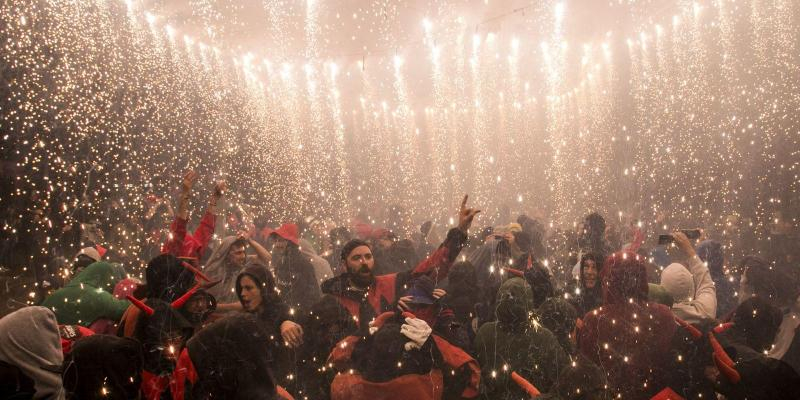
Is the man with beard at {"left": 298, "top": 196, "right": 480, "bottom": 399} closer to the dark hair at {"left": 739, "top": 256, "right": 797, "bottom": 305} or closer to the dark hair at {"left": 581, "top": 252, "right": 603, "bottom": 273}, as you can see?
the dark hair at {"left": 581, "top": 252, "right": 603, "bottom": 273}

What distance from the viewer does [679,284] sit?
4.20 metres

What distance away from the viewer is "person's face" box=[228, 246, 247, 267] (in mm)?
5266

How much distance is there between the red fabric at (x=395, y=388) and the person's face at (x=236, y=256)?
2.45 metres

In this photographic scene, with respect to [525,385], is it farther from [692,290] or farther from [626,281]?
[692,290]

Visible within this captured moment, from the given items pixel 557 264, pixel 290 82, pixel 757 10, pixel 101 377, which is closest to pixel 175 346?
pixel 101 377

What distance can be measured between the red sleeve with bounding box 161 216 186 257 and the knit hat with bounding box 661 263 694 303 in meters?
4.82

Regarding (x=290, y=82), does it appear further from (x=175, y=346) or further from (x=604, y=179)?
(x=175, y=346)

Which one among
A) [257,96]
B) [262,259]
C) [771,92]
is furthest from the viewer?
[257,96]

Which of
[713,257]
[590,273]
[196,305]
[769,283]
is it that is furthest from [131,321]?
[713,257]

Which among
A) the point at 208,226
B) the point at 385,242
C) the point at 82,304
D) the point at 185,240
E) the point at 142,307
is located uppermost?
the point at 208,226

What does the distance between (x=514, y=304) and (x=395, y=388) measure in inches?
41.7

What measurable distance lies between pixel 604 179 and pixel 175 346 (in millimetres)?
18182

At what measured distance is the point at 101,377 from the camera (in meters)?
2.45

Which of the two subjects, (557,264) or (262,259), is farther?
(557,264)
